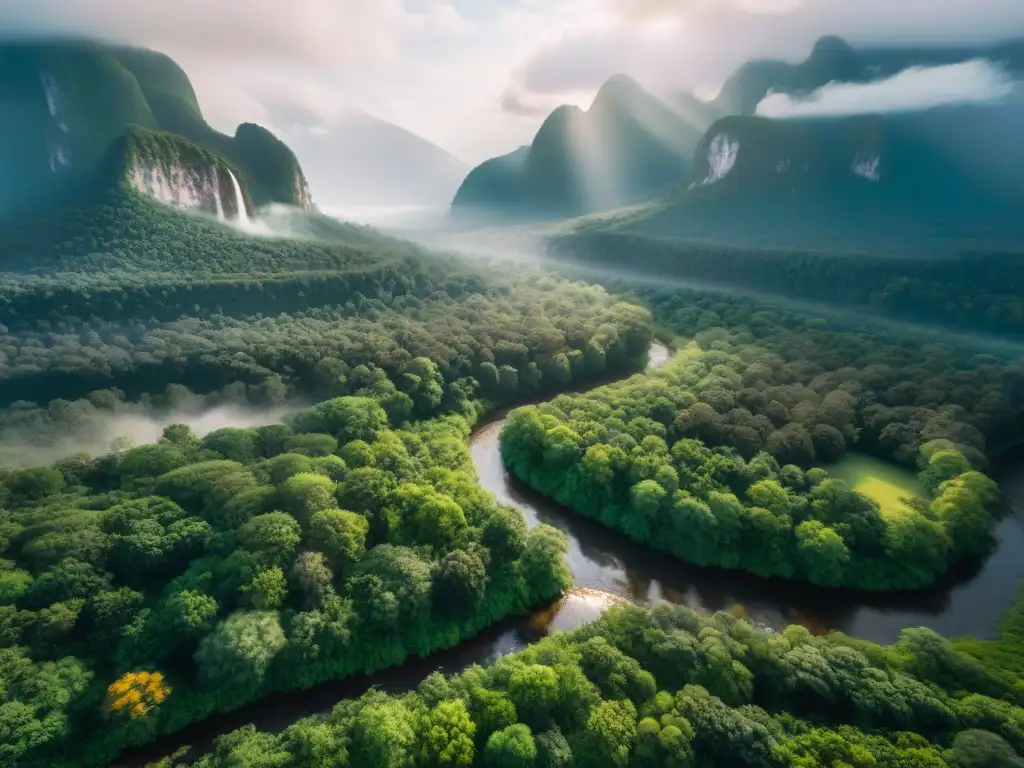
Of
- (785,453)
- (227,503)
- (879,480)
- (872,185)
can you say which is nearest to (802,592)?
(785,453)

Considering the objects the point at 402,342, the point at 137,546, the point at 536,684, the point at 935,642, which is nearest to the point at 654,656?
the point at 536,684

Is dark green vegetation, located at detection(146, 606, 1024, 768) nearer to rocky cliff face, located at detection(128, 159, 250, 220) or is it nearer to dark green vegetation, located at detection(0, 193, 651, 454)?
dark green vegetation, located at detection(0, 193, 651, 454)

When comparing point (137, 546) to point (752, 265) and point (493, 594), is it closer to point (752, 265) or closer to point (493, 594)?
point (493, 594)

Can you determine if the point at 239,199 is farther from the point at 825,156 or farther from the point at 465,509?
the point at 825,156

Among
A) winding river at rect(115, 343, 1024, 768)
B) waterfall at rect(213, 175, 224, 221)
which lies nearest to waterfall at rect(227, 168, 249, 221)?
waterfall at rect(213, 175, 224, 221)

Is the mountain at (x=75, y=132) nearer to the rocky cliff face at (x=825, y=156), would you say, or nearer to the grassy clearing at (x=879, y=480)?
the grassy clearing at (x=879, y=480)

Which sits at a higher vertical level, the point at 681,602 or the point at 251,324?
the point at 251,324
